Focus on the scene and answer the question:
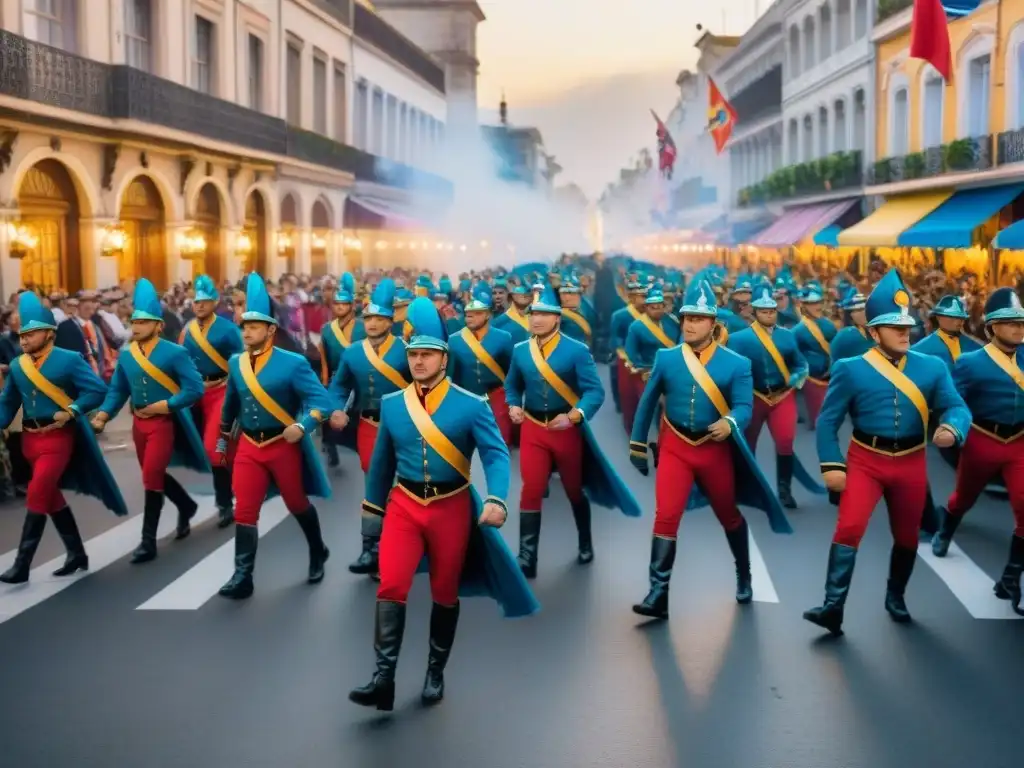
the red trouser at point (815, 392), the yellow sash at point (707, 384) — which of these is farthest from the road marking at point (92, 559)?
the red trouser at point (815, 392)

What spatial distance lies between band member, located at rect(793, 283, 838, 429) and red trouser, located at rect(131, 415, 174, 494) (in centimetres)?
651

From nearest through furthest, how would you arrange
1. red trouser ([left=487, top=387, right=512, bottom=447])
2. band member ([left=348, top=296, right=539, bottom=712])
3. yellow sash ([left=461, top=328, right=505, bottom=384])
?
band member ([left=348, top=296, right=539, bottom=712]) → yellow sash ([left=461, top=328, right=505, bottom=384]) → red trouser ([left=487, top=387, right=512, bottom=447])

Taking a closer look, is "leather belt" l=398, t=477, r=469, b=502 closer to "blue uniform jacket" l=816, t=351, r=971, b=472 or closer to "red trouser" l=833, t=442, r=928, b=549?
"blue uniform jacket" l=816, t=351, r=971, b=472

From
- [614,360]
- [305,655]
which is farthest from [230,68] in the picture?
[305,655]

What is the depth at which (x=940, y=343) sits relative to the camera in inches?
382

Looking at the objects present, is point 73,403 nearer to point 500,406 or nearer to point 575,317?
point 500,406

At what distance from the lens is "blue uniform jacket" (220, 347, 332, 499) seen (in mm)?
7988

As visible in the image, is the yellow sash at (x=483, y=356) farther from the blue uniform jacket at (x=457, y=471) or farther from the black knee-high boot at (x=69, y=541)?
the blue uniform jacket at (x=457, y=471)

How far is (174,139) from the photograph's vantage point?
2334 centimetres

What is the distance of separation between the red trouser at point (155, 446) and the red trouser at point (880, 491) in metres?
4.70

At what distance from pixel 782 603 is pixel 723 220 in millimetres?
48581

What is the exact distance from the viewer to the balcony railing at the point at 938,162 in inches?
922

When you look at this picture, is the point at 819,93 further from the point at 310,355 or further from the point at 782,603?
the point at 782,603

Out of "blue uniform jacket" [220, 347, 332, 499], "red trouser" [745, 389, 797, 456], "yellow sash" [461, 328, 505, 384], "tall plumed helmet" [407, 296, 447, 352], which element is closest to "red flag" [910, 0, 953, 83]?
"red trouser" [745, 389, 797, 456]
